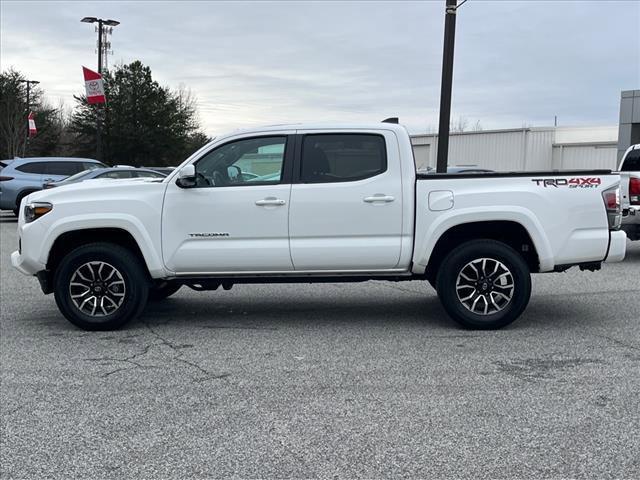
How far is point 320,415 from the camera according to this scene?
4.63m

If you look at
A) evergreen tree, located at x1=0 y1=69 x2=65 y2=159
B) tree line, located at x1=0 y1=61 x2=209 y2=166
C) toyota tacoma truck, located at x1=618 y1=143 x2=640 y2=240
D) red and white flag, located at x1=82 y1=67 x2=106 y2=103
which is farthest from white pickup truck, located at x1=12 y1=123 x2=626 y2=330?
evergreen tree, located at x1=0 y1=69 x2=65 y2=159

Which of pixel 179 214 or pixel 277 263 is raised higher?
pixel 179 214

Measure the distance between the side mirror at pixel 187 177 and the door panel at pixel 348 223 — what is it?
3.11 ft

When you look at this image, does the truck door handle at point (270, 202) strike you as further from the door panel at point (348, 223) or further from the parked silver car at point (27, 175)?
the parked silver car at point (27, 175)

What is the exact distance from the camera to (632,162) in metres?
12.9

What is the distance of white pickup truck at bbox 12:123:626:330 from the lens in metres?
6.91

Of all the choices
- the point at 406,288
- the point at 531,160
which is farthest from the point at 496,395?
the point at 531,160

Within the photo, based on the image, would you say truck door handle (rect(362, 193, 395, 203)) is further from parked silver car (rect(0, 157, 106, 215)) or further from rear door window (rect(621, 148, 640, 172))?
parked silver car (rect(0, 157, 106, 215))

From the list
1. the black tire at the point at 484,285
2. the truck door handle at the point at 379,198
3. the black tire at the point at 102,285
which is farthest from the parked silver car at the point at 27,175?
the black tire at the point at 484,285

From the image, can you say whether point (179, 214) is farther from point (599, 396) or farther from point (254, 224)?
point (599, 396)

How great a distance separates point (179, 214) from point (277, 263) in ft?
3.40

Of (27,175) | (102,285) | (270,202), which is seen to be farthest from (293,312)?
(27,175)

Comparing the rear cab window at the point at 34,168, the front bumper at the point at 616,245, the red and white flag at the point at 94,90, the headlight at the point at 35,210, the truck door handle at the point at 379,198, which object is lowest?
the front bumper at the point at 616,245

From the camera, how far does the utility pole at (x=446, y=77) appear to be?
15.6 metres
